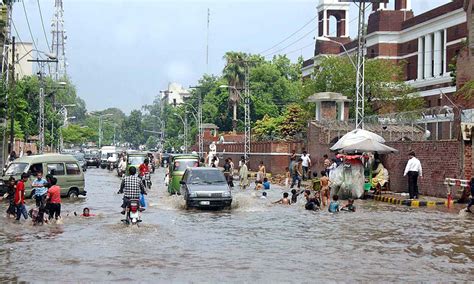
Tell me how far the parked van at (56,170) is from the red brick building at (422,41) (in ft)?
128

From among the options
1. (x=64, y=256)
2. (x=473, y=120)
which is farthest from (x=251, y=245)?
(x=473, y=120)

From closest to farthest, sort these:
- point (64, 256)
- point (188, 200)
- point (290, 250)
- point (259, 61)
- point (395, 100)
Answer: point (64, 256) < point (290, 250) < point (188, 200) < point (395, 100) < point (259, 61)

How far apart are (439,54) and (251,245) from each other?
187ft

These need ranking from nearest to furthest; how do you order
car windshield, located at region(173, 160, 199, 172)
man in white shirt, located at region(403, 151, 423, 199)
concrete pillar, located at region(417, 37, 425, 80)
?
man in white shirt, located at region(403, 151, 423, 199) < car windshield, located at region(173, 160, 199, 172) < concrete pillar, located at region(417, 37, 425, 80)

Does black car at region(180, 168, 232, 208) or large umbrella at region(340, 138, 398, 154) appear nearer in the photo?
black car at region(180, 168, 232, 208)

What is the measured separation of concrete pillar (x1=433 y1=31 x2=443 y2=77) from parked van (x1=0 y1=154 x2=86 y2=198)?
45.3 metres

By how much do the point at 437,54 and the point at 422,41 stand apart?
3.43 m

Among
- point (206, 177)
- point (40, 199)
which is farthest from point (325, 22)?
point (40, 199)

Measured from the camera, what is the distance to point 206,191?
87.6 ft

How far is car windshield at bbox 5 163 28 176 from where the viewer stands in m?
31.1

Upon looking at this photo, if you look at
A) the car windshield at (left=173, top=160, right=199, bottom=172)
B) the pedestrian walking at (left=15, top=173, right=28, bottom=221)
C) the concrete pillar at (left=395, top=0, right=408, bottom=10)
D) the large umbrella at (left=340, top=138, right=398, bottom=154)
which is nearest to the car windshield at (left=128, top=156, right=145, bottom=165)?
the car windshield at (left=173, top=160, right=199, bottom=172)

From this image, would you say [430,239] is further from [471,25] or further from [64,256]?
[471,25]

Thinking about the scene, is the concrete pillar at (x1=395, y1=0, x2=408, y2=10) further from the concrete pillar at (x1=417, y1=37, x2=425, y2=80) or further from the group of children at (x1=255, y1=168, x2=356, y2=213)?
the group of children at (x1=255, y1=168, x2=356, y2=213)

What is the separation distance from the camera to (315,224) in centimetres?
2278
